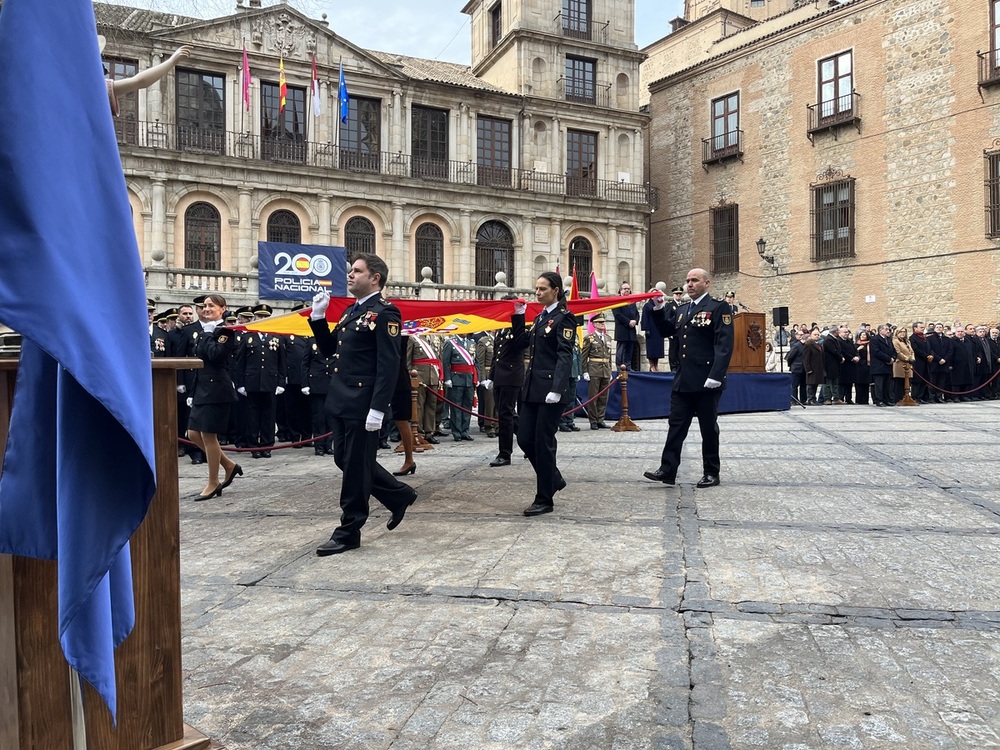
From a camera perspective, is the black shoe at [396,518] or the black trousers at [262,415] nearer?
the black shoe at [396,518]

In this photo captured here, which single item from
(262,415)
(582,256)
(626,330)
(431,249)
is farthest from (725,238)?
(262,415)

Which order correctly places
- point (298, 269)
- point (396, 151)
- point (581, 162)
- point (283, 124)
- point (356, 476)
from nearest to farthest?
point (356, 476) → point (298, 269) → point (283, 124) → point (396, 151) → point (581, 162)

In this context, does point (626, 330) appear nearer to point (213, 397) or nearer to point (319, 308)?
point (213, 397)

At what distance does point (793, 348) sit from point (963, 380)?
447 cm

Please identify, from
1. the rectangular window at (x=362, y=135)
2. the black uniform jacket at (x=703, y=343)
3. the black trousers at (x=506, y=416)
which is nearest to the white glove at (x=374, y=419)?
the black uniform jacket at (x=703, y=343)

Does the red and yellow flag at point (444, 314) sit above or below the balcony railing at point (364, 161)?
below

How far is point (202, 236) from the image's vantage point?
30594mm

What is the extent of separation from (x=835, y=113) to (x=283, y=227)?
2345cm

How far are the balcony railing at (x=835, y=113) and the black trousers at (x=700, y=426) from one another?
1081 inches

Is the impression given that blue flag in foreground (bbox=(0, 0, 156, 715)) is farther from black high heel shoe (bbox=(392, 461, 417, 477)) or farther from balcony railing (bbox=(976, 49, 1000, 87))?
balcony railing (bbox=(976, 49, 1000, 87))

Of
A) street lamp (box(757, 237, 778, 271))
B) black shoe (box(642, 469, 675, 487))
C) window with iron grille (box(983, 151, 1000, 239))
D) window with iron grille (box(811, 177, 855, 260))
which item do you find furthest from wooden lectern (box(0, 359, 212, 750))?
street lamp (box(757, 237, 778, 271))

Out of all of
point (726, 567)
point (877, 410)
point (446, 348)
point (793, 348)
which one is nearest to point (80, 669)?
point (726, 567)

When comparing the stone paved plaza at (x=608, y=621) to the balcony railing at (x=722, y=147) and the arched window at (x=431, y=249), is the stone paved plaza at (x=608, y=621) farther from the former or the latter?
the balcony railing at (x=722, y=147)

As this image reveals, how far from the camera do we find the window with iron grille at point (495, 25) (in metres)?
39.6
